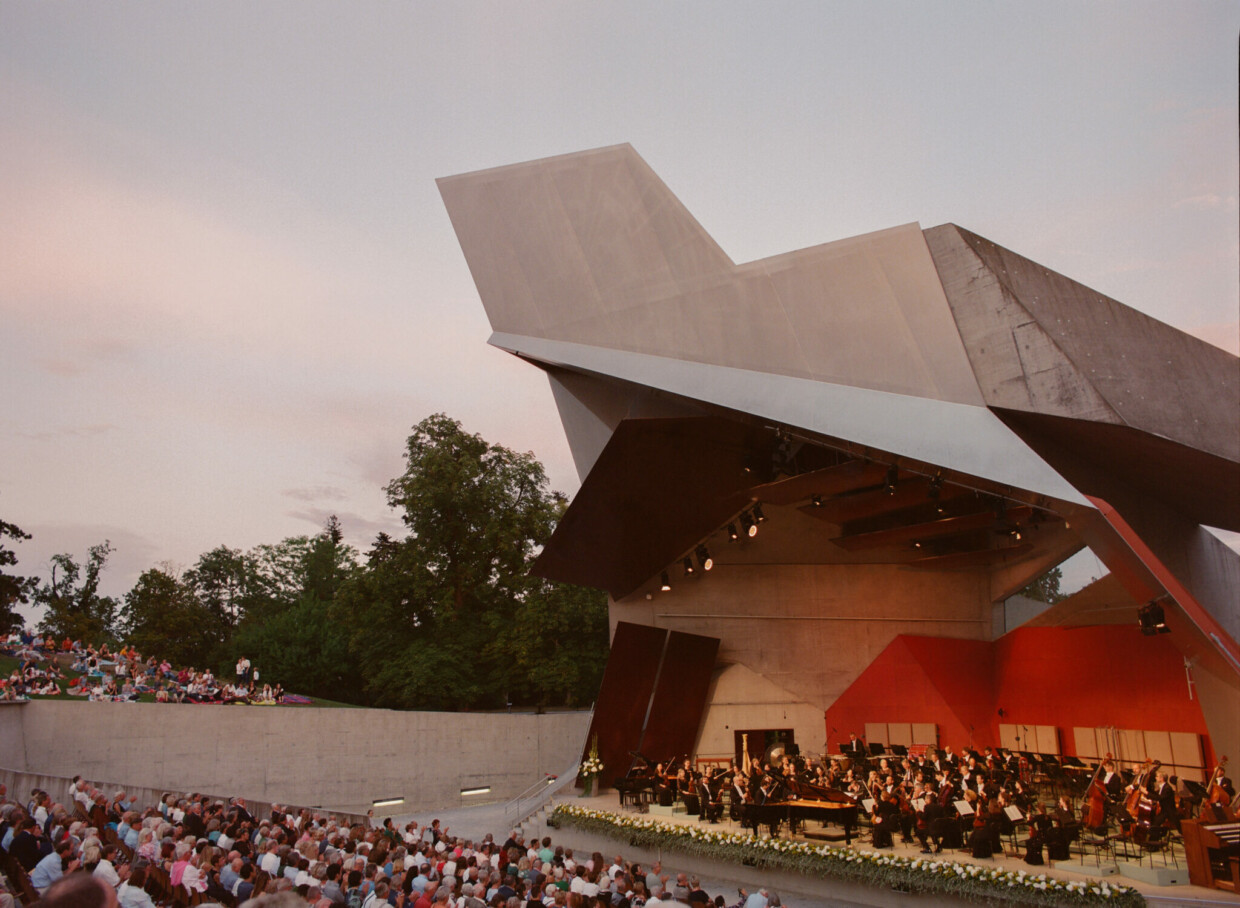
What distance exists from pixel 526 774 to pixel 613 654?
23.3 feet

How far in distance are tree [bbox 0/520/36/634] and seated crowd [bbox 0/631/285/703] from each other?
10.3ft

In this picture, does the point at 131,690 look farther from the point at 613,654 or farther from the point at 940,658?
the point at 940,658

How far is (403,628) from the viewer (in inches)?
1347

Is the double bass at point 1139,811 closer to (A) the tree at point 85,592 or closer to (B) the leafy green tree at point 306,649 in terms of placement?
(B) the leafy green tree at point 306,649

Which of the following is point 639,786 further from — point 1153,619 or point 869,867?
point 1153,619

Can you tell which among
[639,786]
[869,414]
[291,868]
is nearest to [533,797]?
[639,786]

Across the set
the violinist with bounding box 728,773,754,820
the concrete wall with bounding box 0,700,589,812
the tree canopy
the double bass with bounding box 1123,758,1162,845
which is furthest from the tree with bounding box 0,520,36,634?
the double bass with bounding box 1123,758,1162,845

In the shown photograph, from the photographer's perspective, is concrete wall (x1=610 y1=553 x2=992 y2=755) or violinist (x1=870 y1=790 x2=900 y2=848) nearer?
violinist (x1=870 y1=790 x2=900 y2=848)

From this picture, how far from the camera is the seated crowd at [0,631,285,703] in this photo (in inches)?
851

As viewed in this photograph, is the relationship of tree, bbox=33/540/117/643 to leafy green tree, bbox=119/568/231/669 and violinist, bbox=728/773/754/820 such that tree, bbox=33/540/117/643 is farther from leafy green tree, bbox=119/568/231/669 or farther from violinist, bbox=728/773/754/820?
violinist, bbox=728/773/754/820

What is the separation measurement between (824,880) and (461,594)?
2277 centimetres

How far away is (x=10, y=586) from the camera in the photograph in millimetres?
30172

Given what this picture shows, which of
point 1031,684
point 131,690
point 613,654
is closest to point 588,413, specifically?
point 613,654

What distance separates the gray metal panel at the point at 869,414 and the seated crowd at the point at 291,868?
6515mm
